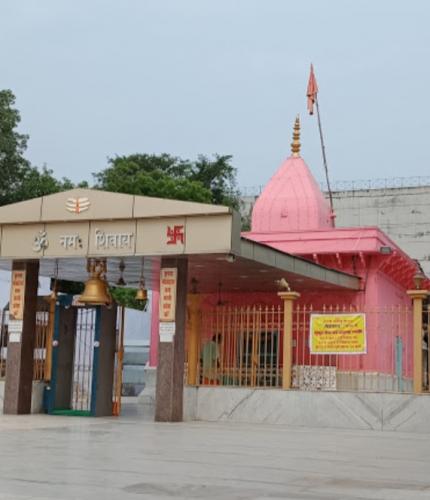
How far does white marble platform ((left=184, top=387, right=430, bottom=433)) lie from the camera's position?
1589cm

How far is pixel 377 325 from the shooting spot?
1925 centimetres

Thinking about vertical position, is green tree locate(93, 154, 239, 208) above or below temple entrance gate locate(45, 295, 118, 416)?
above

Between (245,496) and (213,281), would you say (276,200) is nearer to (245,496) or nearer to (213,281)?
(213,281)

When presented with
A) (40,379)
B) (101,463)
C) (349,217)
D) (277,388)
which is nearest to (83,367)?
(40,379)

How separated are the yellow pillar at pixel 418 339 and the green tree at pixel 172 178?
20.8 m

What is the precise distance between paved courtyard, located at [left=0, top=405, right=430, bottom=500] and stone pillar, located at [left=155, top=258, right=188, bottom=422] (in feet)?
3.88

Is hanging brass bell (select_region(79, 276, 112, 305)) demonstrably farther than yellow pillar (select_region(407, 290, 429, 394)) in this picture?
Yes

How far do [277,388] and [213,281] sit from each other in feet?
14.3

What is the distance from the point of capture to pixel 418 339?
16203 millimetres

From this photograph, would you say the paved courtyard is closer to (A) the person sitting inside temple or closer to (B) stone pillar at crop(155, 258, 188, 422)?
(B) stone pillar at crop(155, 258, 188, 422)

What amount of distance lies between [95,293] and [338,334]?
506 centimetres

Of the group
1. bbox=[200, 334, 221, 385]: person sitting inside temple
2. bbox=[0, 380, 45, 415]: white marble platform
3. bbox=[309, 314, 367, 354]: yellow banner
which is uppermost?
bbox=[309, 314, 367, 354]: yellow banner

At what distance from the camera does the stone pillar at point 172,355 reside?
16312 millimetres

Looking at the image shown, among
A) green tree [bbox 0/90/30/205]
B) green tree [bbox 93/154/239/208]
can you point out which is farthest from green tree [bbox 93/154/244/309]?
green tree [bbox 0/90/30/205]
